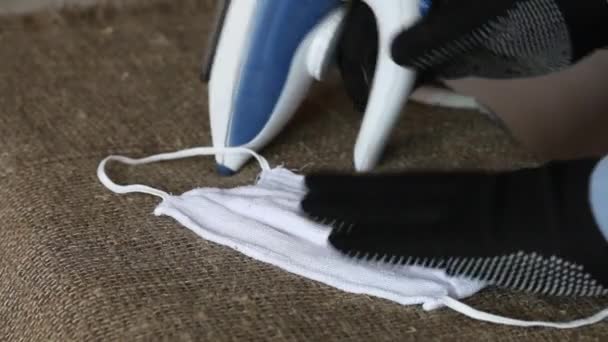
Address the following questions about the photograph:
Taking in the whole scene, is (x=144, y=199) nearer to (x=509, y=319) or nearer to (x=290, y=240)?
(x=290, y=240)

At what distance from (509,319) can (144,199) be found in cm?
28

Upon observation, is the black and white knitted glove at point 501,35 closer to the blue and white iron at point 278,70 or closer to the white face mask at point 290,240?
the blue and white iron at point 278,70

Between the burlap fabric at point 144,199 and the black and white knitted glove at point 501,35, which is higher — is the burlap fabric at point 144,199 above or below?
below

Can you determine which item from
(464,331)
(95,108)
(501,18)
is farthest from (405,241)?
(95,108)

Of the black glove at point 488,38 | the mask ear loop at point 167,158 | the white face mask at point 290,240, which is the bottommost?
the mask ear loop at point 167,158

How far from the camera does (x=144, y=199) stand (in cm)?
63

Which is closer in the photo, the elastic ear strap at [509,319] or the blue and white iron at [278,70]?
the elastic ear strap at [509,319]

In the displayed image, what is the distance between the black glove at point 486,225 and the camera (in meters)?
0.53

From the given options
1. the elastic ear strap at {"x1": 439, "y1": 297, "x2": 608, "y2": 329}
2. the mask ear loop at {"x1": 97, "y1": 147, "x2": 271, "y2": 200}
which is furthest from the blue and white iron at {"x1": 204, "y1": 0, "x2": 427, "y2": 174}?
the elastic ear strap at {"x1": 439, "y1": 297, "x2": 608, "y2": 329}

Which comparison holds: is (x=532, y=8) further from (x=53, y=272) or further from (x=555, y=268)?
(x=53, y=272)

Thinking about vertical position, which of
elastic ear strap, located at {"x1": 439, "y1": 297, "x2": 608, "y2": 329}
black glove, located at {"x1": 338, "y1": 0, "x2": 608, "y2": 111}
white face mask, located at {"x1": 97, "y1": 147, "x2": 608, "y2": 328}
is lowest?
white face mask, located at {"x1": 97, "y1": 147, "x2": 608, "y2": 328}

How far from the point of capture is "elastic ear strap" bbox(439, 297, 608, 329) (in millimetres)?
525

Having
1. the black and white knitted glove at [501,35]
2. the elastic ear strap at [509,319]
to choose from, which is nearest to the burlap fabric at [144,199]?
the elastic ear strap at [509,319]

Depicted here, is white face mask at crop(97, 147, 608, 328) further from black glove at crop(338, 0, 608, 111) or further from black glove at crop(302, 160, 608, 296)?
black glove at crop(338, 0, 608, 111)
